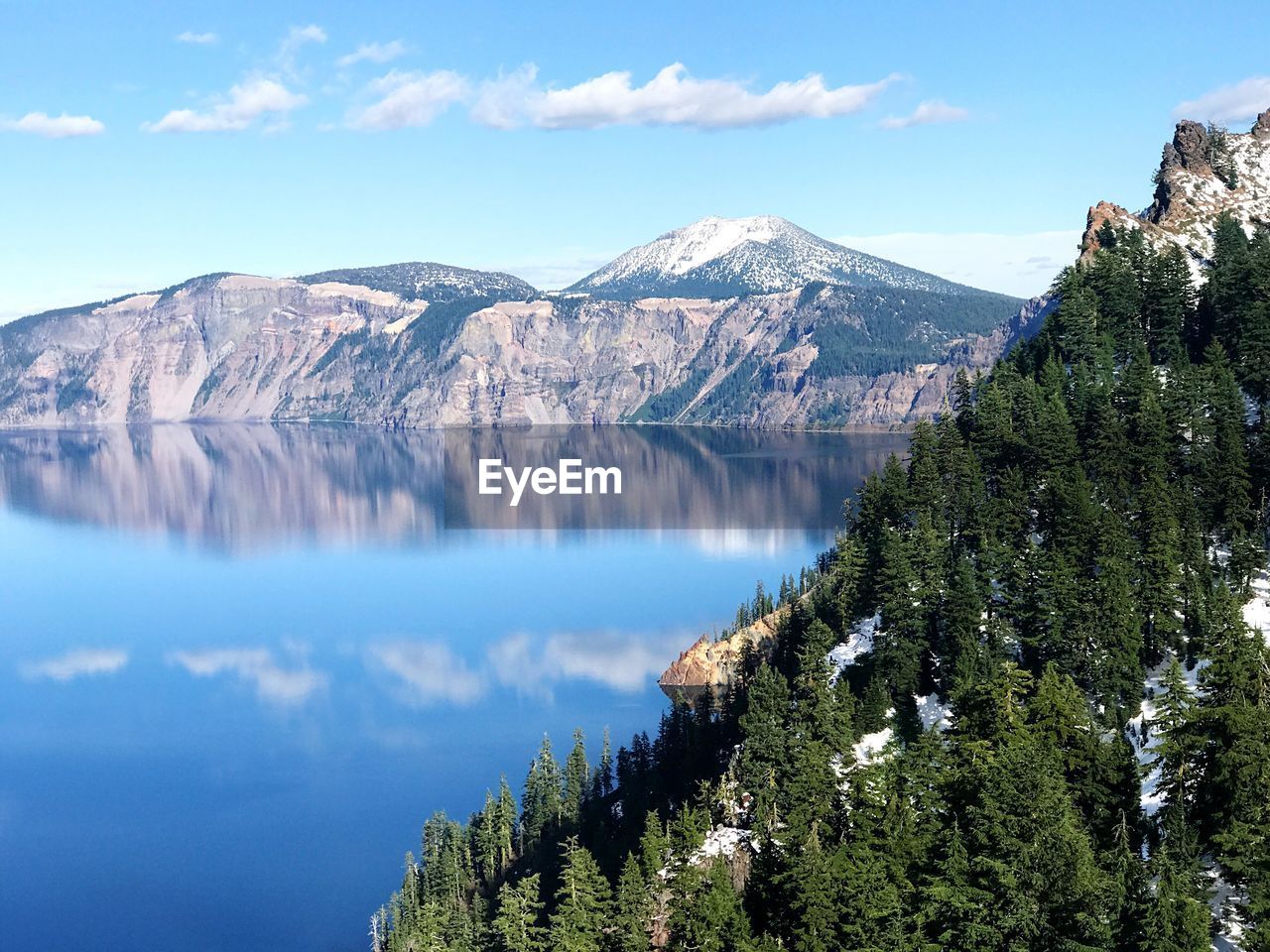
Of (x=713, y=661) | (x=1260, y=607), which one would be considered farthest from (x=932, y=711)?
(x=713, y=661)

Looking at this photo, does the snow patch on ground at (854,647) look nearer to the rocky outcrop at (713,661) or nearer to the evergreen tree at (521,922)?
A: the evergreen tree at (521,922)

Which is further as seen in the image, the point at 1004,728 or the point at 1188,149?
the point at 1188,149

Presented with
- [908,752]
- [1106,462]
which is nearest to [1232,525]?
[1106,462]

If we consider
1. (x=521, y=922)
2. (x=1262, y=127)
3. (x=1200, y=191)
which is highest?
(x=1262, y=127)

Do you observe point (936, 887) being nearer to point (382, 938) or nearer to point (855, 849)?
point (855, 849)

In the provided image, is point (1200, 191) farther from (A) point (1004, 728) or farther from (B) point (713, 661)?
(A) point (1004, 728)

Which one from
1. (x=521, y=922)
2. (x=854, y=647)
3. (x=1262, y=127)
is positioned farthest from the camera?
(x=1262, y=127)

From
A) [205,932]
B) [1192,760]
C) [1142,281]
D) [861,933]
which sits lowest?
[205,932]
